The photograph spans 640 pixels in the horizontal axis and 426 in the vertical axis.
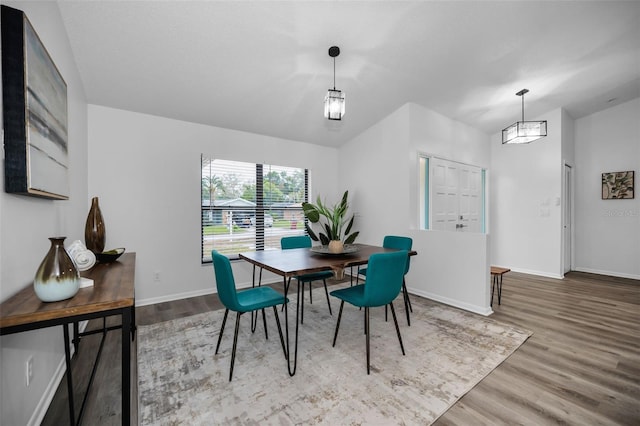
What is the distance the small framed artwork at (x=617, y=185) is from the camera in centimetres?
469

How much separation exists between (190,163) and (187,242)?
1.09 meters

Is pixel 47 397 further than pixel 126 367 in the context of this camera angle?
Yes

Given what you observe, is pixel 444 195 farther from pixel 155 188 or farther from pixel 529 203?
pixel 155 188

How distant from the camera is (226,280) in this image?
1896 millimetres

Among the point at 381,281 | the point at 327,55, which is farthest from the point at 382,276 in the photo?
the point at 327,55

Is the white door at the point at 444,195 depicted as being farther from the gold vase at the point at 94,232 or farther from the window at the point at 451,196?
the gold vase at the point at 94,232

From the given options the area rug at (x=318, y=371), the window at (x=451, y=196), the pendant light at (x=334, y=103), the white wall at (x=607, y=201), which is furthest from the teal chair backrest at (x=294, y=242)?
the white wall at (x=607, y=201)

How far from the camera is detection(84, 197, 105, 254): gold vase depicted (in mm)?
2314

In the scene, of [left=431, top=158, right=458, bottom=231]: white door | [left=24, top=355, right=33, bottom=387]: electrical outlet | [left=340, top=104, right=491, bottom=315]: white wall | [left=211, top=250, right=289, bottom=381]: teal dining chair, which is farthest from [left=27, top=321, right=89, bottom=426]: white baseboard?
[left=431, top=158, right=458, bottom=231]: white door

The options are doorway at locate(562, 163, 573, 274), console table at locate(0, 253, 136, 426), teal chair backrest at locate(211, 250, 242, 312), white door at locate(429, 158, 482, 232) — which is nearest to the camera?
console table at locate(0, 253, 136, 426)

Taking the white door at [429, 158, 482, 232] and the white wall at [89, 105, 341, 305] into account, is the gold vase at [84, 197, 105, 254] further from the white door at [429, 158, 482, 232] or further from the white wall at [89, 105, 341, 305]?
the white door at [429, 158, 482, 232]

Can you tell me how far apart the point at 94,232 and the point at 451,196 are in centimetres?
491

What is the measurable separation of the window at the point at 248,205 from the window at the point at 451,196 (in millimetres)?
2080

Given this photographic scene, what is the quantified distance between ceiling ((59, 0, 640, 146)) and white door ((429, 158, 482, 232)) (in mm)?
1091
